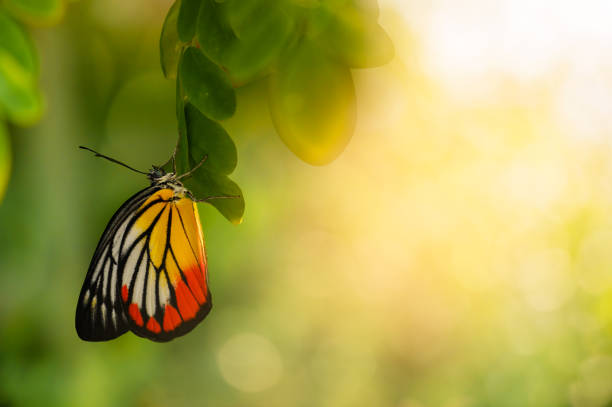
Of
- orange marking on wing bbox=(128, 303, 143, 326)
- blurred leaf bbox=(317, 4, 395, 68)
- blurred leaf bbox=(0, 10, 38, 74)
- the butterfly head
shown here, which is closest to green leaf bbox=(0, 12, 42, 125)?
blurred leaf bbox=(0, 10, 38, 74)

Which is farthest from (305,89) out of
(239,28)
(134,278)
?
(134,278)

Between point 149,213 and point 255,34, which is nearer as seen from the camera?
point 255,34

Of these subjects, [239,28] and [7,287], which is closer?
[239,28]

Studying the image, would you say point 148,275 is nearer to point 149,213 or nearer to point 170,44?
point 149,213

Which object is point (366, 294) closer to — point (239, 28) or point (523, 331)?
point (523, 331)

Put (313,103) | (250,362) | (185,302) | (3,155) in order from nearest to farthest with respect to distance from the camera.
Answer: (313,103) < (3,155) < (185,302) < (250,362)

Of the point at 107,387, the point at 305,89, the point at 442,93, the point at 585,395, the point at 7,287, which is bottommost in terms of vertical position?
the point at 585,395

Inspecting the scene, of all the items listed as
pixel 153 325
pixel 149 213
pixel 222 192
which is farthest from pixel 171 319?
pixel 222 192

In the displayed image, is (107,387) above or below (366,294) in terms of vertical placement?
below
